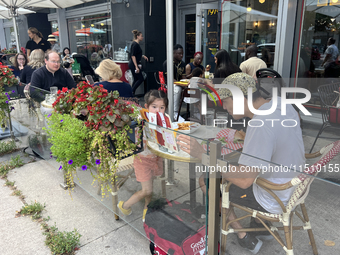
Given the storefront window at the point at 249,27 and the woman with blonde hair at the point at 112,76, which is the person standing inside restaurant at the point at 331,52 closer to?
the storefront window at the point at 249,27

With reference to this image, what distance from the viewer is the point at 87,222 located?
2.89 meters

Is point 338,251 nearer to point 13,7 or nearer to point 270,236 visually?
point 270,236

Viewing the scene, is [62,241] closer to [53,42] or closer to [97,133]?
[97,133]

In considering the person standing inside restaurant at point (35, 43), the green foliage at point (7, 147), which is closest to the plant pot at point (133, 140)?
the green foliage at point (7, 147)

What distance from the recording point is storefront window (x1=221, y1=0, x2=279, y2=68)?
6.39 m

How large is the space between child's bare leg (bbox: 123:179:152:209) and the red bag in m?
3.01

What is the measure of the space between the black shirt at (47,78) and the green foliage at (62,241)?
2.45 m

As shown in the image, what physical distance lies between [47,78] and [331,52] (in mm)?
5456

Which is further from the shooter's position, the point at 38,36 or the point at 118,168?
the point at 38,36

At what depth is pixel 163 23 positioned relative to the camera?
8711 mm

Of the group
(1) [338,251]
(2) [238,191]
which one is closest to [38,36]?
(2) [238,191]

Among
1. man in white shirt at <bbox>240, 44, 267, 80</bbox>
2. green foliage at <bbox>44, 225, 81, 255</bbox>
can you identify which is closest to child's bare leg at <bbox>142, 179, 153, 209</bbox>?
green foliage at <bbox>44, 225, 81, 255</bbox>

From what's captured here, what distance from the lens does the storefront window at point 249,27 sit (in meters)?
6.39

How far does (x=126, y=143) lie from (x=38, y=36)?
281 inches
